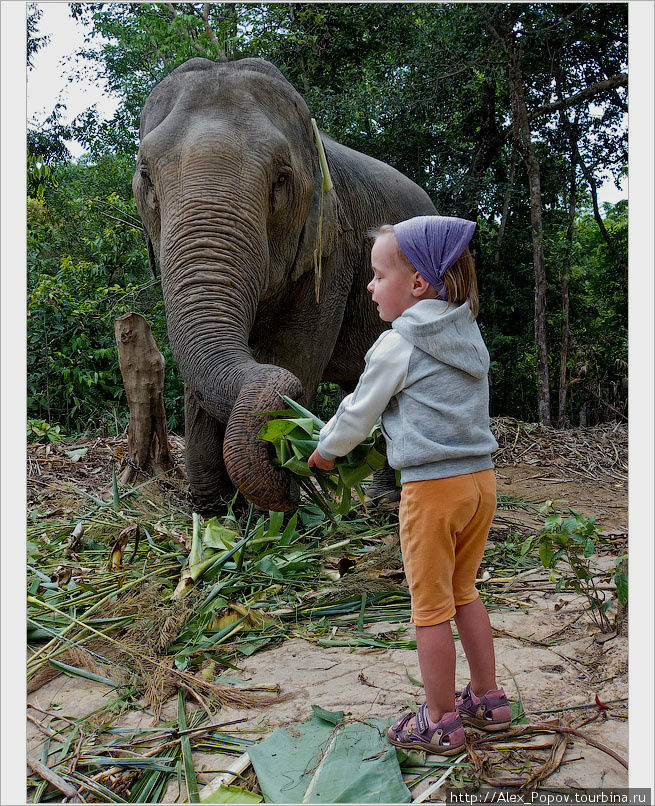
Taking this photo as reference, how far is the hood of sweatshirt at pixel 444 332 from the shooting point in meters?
2.43

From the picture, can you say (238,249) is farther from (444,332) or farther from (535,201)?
(535,201)

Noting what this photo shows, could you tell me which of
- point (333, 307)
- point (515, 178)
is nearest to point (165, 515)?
point (333, 307)

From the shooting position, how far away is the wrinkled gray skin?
12.1 ft

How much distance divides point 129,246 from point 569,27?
701 centimetres

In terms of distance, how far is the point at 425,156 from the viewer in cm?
1280

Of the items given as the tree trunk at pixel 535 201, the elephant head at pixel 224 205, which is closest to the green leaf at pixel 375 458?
the elephant head at pixel 224 205

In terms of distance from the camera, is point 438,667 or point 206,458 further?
point 206,458

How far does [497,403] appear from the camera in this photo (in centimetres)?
1433

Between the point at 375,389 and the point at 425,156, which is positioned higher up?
the point at 425,156

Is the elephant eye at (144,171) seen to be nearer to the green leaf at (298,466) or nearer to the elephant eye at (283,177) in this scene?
the elephant eye at (283,177)

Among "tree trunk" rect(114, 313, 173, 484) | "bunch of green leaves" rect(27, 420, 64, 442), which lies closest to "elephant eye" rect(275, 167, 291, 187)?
"tree trunk" rect(114, 313, 173, 484)

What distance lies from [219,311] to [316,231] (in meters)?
1.34

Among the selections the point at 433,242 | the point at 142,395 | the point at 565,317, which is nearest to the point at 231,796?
the point at 433,242

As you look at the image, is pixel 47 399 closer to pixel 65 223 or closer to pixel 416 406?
pixel 65 223
